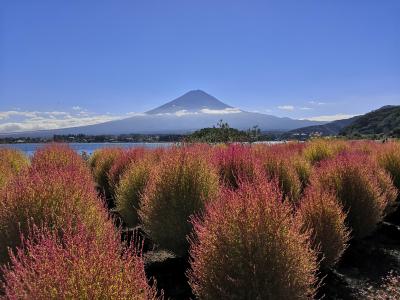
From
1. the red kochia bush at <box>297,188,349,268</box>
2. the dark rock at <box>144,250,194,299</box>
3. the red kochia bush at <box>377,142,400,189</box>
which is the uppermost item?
the red kochia bush at <box>377,142,400,189</box>

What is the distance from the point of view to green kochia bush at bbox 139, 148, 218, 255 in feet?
24.0

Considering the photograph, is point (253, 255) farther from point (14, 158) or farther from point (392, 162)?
point (14, 158)

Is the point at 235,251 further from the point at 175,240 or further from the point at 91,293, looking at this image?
the point at 175,240

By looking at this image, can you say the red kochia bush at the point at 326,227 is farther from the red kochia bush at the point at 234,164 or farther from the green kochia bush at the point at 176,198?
the red kochia bush at the point at 234,164

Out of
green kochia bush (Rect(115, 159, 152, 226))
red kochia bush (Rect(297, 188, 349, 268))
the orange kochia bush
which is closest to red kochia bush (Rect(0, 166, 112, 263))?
the orange kochia bush

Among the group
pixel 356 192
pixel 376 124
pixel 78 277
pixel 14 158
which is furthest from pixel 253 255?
pixel 376 124

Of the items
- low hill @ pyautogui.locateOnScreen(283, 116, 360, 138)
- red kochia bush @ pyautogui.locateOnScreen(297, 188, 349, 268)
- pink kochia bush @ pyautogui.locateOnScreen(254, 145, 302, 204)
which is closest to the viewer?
red kochia bush @ pyautogui.locateOnScreen(297, 188, 349, 268)

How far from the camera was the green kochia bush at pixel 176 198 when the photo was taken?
732 cm

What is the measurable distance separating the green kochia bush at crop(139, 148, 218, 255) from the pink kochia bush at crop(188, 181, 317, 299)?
7.89ft

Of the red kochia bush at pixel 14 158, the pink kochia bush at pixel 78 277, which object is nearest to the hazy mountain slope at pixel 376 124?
the red kochia bush at pixel 14 158

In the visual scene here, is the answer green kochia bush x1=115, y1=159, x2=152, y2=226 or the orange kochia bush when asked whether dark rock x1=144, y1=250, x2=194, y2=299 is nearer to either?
the orange kochia bush

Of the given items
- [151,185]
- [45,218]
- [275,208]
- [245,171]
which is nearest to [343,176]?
[245,171]

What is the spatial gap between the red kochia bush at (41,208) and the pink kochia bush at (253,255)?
4.78ft

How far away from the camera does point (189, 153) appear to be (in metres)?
7.81
